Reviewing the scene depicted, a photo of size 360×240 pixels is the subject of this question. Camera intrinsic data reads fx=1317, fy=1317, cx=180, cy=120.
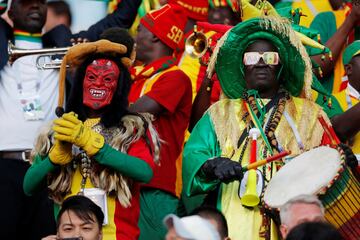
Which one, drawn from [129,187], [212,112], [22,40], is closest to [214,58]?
[212,112]

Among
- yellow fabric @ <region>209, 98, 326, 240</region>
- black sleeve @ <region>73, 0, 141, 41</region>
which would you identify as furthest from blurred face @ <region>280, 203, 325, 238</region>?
black sleeve @ <region>73, 0, 141, 41</region>

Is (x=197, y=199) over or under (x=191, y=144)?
under

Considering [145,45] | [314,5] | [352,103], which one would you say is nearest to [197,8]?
[314,5]

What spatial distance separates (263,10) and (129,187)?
2.10 m

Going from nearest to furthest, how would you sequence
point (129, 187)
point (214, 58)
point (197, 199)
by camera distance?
point (129, 187) → point (214, 58) → point (197, 199)

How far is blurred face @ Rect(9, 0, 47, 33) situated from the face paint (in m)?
1.91

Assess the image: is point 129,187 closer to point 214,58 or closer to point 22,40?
point 214,58

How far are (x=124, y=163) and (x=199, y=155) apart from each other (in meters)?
0.58

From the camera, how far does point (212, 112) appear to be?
9633 mm

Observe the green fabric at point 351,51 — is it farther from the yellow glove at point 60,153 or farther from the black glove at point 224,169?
the yellow glove at point 60,153

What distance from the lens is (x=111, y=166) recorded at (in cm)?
905

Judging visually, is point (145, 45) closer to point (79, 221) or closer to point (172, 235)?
point (79, 221)

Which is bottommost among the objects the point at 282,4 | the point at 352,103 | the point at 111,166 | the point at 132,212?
the point at 132,212

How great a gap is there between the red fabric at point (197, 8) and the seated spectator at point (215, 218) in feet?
14.6
